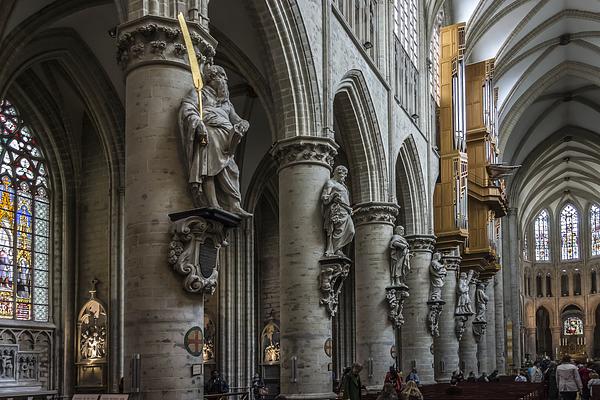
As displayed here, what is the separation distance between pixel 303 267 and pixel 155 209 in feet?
21.9

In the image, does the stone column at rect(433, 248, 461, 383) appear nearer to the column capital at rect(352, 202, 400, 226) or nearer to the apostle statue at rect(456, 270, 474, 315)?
the apostle statue at rect(456, 270, 474, 315)

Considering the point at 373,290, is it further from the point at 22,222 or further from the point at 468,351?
the point at 468,351

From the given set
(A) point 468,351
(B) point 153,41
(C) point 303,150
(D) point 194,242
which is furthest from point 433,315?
(B) point 153,41

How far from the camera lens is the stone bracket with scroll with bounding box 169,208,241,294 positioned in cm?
1227

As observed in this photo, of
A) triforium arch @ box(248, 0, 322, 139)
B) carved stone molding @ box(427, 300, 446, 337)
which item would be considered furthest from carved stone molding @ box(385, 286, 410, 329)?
triforium arch @ box(248, 0, 322, 139)

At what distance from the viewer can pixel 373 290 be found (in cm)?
2436

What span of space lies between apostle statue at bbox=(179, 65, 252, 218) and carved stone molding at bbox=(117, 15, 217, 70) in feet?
2.09

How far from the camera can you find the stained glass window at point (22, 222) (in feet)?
76.7

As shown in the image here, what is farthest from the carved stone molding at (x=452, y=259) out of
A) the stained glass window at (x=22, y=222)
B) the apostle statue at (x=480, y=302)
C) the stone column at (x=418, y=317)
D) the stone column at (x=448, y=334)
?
the stained glass window at (x=22, y=222)

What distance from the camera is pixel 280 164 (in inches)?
763

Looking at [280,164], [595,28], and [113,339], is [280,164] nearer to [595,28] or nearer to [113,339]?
[113,339]

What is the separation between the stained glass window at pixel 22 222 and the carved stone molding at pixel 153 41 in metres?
12.2

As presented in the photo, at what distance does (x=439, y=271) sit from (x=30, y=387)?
14345mm

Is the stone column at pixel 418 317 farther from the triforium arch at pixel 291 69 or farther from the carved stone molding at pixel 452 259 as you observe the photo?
the triforium arch at pixel 291 69
